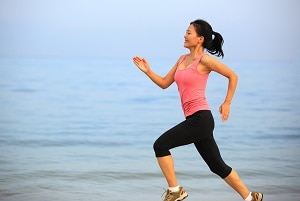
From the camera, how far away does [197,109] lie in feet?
13.8

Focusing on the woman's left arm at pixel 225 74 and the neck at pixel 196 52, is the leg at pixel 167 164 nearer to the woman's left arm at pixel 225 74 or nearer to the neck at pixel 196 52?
the woman's left arm at pixel 225 74

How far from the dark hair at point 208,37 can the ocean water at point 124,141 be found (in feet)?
4.22

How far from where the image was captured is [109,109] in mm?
14500

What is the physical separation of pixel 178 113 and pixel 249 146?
430 centimetres

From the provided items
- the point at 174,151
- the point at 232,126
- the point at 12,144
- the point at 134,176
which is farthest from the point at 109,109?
the point at 134,176

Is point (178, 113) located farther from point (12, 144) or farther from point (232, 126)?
point (12, 144)

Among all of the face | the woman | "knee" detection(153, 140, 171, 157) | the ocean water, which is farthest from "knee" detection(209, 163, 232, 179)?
the ocean water

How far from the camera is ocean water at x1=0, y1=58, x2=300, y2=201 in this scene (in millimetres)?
5781

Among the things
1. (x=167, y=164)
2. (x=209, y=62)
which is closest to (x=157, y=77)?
(x=209, y=62)

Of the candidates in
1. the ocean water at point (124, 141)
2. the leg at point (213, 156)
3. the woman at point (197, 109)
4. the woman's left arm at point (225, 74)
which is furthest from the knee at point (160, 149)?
the ocean water at point (124, 141)

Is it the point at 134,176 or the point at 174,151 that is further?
the point at 174,151

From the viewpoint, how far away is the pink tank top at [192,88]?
421 cm

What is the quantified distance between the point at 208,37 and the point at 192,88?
31cm

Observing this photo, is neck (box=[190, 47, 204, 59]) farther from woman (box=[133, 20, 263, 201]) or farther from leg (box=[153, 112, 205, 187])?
leg (box=[153, 112, 205, 187])
